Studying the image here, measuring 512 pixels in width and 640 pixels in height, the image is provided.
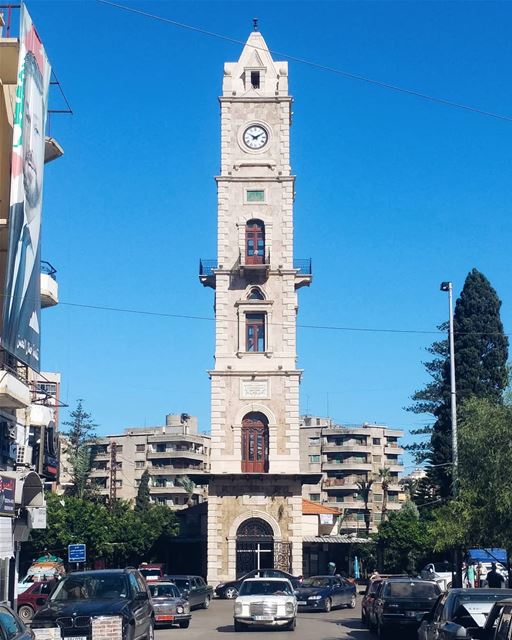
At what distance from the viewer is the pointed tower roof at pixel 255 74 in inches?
2237

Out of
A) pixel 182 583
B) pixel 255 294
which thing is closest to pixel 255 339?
pixel 255 294

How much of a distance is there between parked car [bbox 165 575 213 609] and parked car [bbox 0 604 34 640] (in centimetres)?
2295

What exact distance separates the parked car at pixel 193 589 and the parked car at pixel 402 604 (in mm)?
11307

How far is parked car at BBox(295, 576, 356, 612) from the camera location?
36.6 m

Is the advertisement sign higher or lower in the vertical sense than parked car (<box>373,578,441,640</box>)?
higher

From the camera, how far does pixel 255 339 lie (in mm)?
54281

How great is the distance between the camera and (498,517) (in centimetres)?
2202

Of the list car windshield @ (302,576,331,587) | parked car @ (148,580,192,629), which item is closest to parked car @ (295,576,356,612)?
car windshield @ (302,576,331,587)

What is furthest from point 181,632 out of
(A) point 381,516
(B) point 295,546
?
(A) point 381,516

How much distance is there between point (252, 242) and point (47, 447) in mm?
25498

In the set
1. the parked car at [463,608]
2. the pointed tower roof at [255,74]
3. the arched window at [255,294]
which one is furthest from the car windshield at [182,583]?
the pointed tower roof at [255,74]

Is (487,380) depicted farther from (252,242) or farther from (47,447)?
(47,447)

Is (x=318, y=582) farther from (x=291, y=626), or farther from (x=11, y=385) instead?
(x=11, y=385)

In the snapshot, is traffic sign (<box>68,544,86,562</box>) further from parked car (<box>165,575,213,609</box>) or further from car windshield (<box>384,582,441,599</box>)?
car windshield (<box>384,582,441,599</box>)
